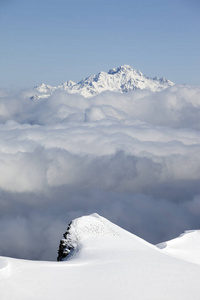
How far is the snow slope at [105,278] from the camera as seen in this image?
32438 millimetres

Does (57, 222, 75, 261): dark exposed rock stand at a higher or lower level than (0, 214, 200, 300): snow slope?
higher

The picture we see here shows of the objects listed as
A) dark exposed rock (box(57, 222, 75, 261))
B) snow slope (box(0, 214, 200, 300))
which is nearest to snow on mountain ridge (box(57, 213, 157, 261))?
dark exposed rock (box(57, 222, 75, 261))

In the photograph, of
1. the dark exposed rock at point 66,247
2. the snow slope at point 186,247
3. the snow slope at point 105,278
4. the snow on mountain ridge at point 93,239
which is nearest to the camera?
the snow slope at point 105,278

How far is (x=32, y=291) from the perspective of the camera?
107 ft

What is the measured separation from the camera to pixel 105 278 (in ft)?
120

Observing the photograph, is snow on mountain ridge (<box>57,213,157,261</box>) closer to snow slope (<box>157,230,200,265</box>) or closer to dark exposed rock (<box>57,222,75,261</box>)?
dark exposed rock (<box>57,222,75,261</box>)

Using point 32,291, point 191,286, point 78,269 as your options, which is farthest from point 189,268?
point 32,291

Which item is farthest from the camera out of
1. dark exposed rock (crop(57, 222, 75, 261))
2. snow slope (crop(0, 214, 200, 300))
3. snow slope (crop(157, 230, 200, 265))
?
snow slope (crop(157, 230, 200, 265))

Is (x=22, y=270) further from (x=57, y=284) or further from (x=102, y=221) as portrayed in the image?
(x=102, y=221)

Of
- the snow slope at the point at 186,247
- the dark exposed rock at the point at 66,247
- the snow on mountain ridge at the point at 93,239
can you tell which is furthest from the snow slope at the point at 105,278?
the snow slope at the point at 186,247

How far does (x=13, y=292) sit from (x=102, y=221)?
105 feet

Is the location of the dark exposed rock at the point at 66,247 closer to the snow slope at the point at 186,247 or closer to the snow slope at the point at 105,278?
the snow slope at the point at 105,278

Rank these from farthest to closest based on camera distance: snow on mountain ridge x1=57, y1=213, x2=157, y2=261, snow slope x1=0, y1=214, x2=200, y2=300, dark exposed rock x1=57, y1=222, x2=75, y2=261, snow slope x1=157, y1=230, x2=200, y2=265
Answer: snow slope x1=157, y1=230, x2=200, y2=265
dark exposed rock x1=57, y1=222, x2=75, y2=261
snow on mountain ridge x1=57, y1=213, x2=157, y2=261
snow slope x1=0, y1=214, x2=200, y2=300

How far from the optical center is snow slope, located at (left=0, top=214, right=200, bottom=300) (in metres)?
32.4
